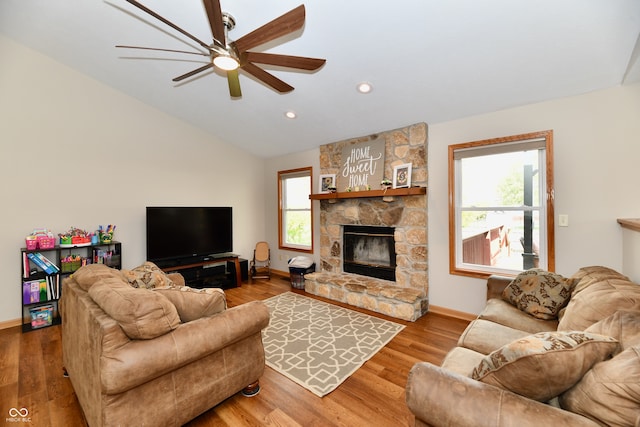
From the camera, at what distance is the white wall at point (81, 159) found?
10.3 feet

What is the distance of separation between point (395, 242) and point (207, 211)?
3.12 m

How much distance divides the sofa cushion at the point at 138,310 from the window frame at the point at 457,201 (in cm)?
308

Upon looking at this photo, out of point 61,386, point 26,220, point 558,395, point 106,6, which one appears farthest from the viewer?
point 26,220

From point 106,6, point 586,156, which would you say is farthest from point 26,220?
point 586,156

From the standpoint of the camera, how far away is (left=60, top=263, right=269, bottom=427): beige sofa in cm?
133

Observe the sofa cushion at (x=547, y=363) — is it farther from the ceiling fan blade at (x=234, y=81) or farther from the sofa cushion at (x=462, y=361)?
the ceiling fan blade at (x=234, y=81)

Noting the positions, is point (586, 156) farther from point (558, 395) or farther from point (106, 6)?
point (106, 6)

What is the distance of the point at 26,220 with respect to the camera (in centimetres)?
323

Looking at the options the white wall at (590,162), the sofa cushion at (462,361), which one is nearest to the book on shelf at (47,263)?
the sofa cushion at (462,361)

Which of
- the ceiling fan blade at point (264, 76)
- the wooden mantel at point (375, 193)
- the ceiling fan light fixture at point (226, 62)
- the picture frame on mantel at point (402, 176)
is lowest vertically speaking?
the wooden mantel at point (375, 193)

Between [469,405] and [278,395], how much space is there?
1.42 m

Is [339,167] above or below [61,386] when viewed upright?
above

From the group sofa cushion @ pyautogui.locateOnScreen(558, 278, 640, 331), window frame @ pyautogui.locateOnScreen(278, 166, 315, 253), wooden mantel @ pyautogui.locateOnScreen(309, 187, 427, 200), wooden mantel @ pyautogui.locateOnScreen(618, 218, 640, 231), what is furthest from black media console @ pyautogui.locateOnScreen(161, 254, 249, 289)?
wooden mantel @ pyautogui.locateOnScreen(618, 218, 640, 231)

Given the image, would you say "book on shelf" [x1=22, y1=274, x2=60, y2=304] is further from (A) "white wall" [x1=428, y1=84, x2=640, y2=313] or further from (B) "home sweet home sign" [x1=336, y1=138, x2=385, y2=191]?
(A) "white wall" [x1=428, y1=84, x2=640, y2=313]
